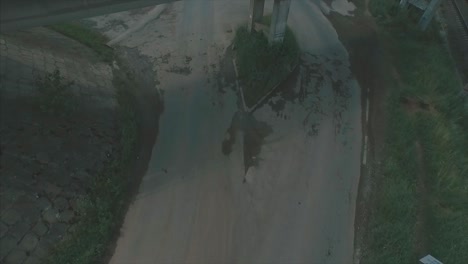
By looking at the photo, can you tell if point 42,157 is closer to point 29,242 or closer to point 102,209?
point 102,209

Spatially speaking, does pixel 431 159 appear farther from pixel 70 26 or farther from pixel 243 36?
pixel 70 26

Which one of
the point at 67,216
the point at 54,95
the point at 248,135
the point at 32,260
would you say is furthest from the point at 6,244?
the point at 248,135

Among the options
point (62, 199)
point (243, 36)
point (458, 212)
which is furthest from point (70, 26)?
point (458, 212)

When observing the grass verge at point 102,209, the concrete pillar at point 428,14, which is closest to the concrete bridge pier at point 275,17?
the grass verge at point 102,209

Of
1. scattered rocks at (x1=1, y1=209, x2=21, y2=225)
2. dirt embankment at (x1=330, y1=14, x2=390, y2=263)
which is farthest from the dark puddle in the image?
scattered rocks at (x1=1, y1=209, x2=21, y2=225)

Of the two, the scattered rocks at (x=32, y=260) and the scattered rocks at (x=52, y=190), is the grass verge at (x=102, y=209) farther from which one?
the scattered rocks at (x=52, y=190)
